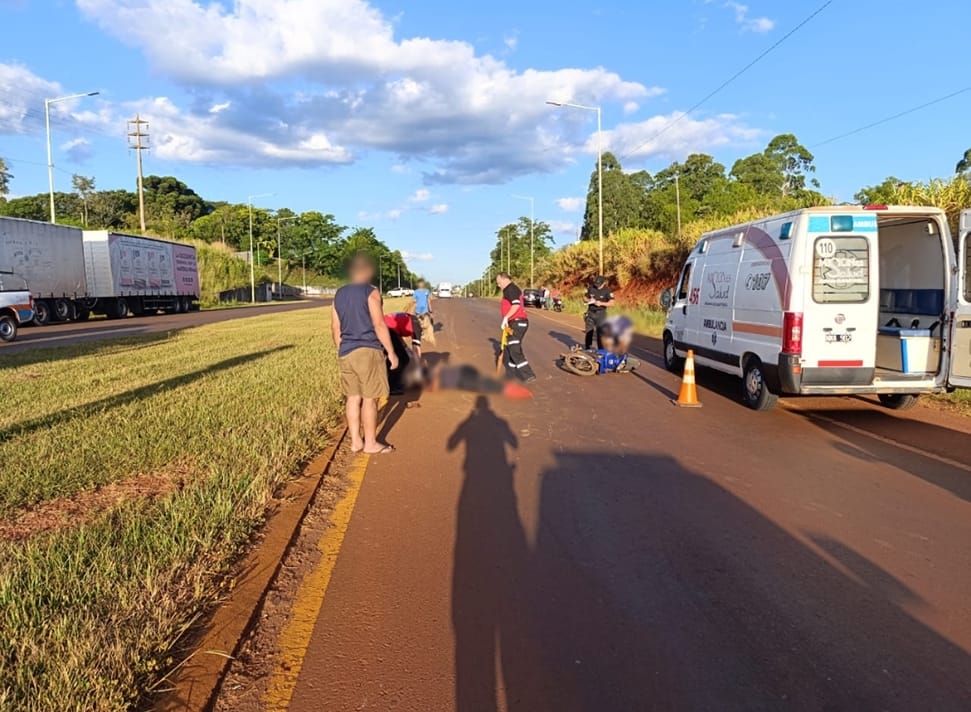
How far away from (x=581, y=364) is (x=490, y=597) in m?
8.32

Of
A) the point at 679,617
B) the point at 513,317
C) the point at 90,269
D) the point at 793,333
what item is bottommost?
the point at 679,617

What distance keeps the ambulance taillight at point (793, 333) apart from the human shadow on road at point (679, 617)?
11.0ft

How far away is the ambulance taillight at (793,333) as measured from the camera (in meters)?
8.05

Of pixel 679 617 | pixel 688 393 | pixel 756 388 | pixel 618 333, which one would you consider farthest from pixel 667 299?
pixel 679 617

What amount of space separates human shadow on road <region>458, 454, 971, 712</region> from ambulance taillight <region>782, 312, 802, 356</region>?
3367 millimetres

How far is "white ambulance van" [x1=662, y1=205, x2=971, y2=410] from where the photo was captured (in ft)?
26.3

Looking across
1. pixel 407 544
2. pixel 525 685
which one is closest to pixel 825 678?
pixel 525 685

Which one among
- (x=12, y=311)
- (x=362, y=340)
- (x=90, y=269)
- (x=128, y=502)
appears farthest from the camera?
(x=90, y=269)

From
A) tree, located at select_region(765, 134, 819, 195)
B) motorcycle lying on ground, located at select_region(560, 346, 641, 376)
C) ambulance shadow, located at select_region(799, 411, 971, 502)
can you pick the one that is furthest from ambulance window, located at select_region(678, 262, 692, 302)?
tree, located at select_region(765, 134, 819, 195)

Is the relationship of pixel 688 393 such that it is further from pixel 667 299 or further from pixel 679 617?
pixel 679 617

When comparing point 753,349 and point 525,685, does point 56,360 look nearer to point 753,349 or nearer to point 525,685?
point 753,349

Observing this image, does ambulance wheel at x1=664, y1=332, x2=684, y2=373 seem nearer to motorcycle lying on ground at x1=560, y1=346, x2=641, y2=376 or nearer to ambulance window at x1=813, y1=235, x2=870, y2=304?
motorcycle lying on ground at x1=560, y1=346, x2=641, y2=376

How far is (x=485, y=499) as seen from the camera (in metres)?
5.49

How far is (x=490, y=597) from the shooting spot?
3.82 meters
